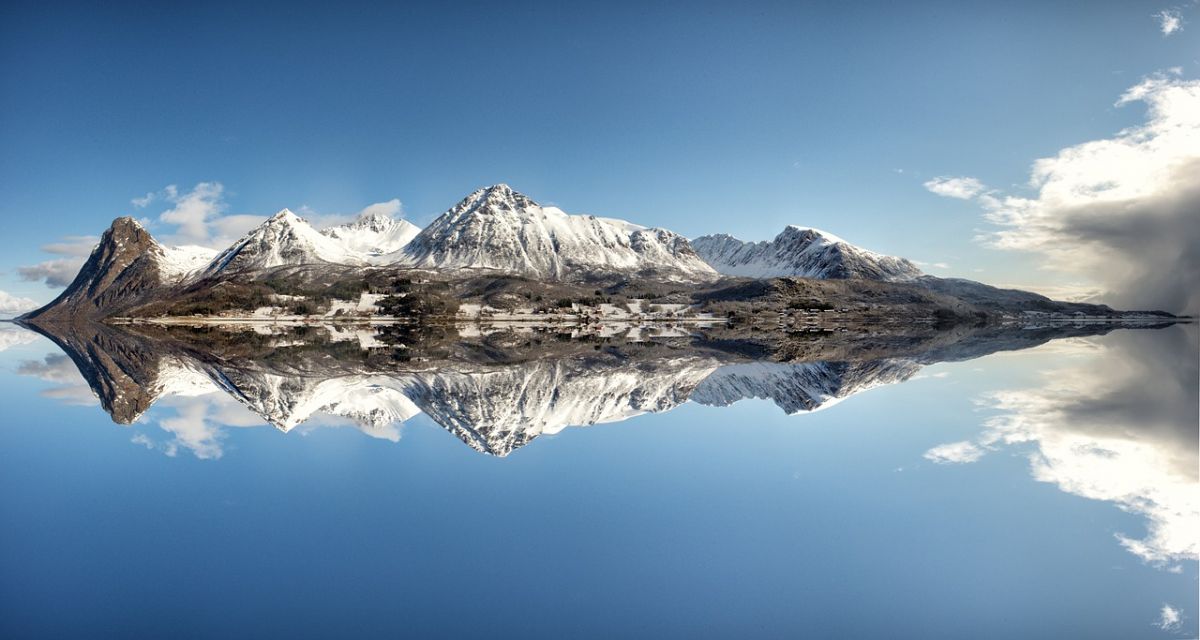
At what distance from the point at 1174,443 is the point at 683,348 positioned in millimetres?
56679

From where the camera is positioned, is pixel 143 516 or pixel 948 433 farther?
pixel 948 433

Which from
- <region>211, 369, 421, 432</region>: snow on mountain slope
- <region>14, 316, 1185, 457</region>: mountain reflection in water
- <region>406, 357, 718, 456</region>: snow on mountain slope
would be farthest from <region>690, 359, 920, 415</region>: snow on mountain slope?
<region>211, 369, 421, 432</region>: snow on mountain slope

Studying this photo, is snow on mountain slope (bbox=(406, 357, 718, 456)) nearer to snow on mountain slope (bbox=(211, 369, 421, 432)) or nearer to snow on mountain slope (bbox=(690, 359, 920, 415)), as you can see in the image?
snow on mountain slope (bbox=(211, 369, 421, 432))

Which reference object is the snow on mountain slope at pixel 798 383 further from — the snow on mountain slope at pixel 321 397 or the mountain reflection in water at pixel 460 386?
the snow on mountain slope at pixel 321 397

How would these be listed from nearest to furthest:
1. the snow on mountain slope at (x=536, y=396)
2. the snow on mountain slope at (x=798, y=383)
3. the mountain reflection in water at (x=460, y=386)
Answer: the snow on mountain slope at (x=536, y=396) < the mountain reflection in water at (x=460, y=386) < the snow on mountain slope at (x=798, y=383)

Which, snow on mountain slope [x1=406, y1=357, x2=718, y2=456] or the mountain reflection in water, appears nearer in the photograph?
snow on mountain slope [x1=406, y1=357, x2=718, y2=456]

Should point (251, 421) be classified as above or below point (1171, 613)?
above

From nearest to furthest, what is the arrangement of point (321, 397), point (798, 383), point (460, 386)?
point (321, 397) < point (460, 386) < point (798, 383)

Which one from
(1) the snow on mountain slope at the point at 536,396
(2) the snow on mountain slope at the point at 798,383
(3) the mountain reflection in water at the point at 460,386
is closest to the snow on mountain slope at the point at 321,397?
(3) the mountain reflection in water at the point at 460,386

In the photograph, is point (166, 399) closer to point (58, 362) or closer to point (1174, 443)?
point (58, 362)

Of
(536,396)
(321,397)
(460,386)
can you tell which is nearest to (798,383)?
(536,396)

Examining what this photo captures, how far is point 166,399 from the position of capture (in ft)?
99.8

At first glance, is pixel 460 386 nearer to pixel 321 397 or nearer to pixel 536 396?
pixel 536 396

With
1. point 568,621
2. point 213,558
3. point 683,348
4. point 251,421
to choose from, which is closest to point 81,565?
point 213,558
